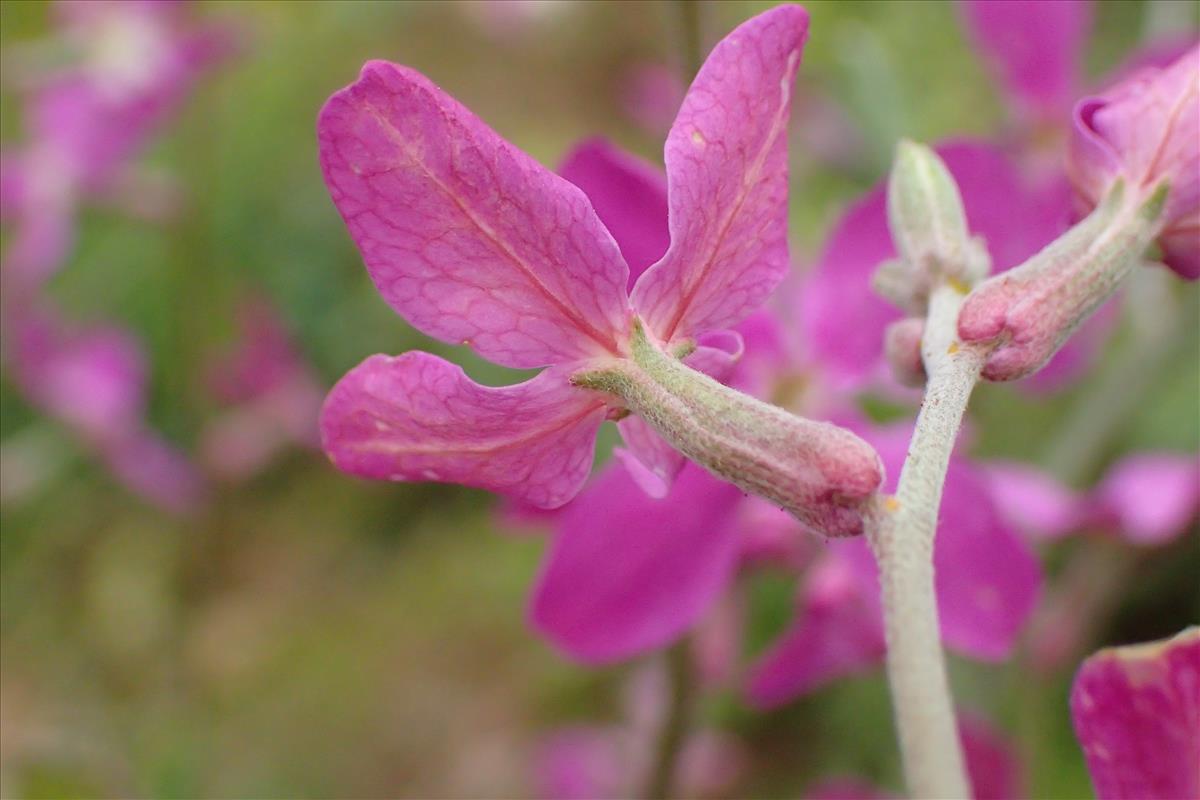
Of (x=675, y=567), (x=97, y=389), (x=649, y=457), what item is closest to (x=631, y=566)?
(x=675, y=567)

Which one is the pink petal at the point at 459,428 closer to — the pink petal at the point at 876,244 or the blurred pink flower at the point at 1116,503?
the pink petal at the point at 876,244

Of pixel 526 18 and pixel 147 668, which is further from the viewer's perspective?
pixel 526 18

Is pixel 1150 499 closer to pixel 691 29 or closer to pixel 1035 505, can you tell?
pixel 1035 505

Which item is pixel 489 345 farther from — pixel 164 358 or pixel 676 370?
pixel 164 358

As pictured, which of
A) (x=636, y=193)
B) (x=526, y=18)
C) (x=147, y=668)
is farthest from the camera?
(x=526, y=18)

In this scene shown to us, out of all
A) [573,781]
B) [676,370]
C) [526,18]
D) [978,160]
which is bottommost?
[573,781]

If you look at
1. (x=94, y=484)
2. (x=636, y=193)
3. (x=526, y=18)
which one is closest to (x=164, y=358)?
(x=94, y=484)
